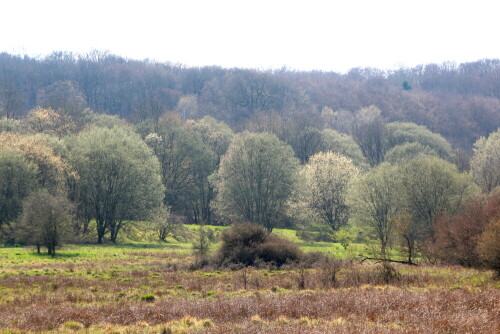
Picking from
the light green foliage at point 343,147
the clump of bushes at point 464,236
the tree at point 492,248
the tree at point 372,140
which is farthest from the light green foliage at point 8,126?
the tree at point 372,140

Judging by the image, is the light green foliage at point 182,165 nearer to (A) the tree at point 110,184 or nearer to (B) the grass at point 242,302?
(A) the tree at point 110,184

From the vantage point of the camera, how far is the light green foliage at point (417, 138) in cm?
9381

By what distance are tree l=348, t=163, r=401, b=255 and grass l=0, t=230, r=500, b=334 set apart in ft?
83.7

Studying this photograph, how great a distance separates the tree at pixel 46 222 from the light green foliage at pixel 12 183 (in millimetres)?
10547

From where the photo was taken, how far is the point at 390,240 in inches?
1492

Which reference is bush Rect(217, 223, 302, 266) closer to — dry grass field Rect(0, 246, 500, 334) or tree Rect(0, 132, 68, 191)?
dry grass field Rect(0, 246, 500, 334)

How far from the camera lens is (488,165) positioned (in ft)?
252

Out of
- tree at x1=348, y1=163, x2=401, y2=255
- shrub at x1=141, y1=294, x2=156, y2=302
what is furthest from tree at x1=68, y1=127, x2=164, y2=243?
shrub at x1=141, y1=294, x2=156, y2=302

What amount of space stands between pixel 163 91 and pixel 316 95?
4703 cm

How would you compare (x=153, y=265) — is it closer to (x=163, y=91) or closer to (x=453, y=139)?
(x=163, y=91)

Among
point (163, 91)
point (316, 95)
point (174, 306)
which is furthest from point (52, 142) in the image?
point (316, 95)

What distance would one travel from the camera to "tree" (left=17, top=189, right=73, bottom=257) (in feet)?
130

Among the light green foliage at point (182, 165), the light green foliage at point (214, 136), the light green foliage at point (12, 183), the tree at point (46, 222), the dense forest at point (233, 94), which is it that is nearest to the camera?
the tree at point (46, 222)

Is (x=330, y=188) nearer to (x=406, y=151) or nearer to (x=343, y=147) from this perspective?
(x=343, y=147)
